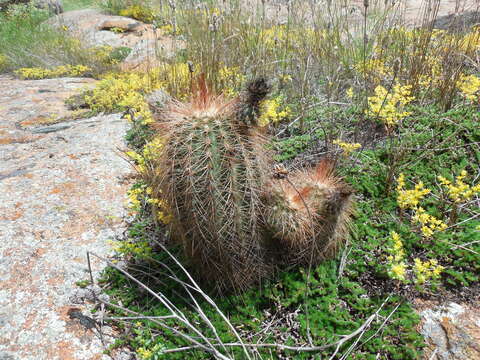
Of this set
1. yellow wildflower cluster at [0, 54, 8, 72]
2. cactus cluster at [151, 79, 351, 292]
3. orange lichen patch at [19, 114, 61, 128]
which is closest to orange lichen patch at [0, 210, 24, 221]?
cactus cluster at [151, 79, 351, 292]

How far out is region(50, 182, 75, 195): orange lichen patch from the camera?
3365 mm

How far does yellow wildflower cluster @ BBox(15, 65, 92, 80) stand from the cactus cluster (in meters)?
6.20

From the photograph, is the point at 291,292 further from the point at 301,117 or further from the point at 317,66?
the point at 317,66

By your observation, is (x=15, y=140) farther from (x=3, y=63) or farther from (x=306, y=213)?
(x=3, y=63)

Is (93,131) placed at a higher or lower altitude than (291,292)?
higher

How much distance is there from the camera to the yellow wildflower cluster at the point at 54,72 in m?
7.29

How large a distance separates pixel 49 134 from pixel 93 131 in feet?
2.31

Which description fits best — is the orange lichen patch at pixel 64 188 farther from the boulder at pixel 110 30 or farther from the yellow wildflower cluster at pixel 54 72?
the boulder at pixel 110 30

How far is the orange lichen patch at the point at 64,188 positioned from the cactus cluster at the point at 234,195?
1580 millimetres

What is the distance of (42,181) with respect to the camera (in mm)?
3492

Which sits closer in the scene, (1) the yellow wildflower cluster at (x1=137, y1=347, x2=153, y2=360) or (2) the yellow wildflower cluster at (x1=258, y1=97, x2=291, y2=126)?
(1) the yellow wildflower cluster at (x1=137, y1=347, x2=153, y2=360)

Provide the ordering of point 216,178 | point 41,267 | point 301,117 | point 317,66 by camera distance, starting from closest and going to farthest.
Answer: point 216,178 → point 41,267 → point 301,117 → point 317,66

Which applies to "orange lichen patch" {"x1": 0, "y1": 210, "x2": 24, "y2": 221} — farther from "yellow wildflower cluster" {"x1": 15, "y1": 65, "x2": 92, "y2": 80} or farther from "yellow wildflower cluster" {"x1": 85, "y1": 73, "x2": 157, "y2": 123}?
"yellow wildflower cluster" {"x1": 15, "y1": 65, "x2": 92, "y2": 80}

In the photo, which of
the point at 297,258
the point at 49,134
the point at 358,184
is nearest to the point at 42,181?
the point at 49,134
